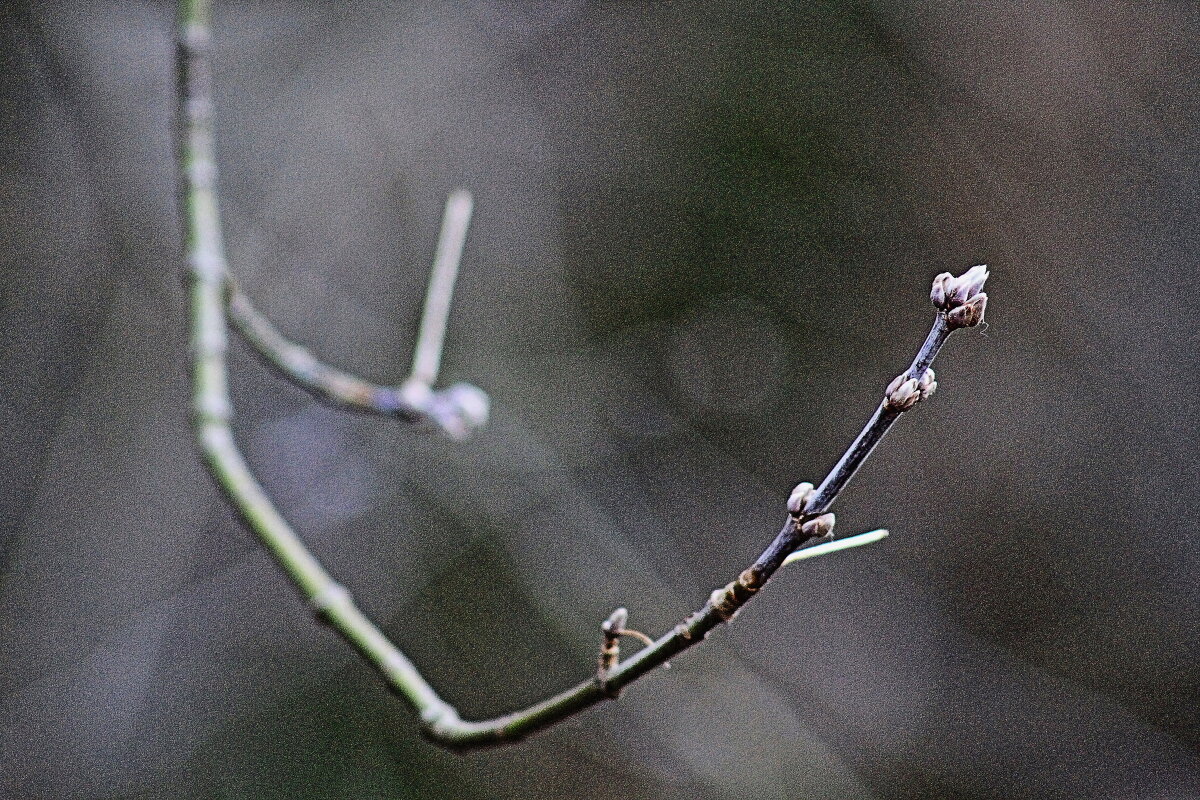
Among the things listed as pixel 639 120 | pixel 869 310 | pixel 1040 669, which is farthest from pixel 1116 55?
pixel 1040 669

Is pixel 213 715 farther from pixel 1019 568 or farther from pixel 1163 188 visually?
pixel 1163 188

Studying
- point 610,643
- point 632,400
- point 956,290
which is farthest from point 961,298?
point 632,400

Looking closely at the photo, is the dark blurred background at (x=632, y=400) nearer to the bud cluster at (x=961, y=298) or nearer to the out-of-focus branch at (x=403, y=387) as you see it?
the out-of-focus branch at (x=403, y=387)

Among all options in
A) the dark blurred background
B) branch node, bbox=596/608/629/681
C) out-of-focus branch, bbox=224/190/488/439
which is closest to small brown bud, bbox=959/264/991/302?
branch node, bbox=596/608/629/681

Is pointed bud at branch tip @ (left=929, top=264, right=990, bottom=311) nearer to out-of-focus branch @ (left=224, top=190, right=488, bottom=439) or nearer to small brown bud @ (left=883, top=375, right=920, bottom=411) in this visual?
small brown bud @ (left=883, top=375, right=920, bottom=411)

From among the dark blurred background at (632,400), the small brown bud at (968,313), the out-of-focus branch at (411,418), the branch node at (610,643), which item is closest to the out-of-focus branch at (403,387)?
the out-of-focus branch at (411,418)
